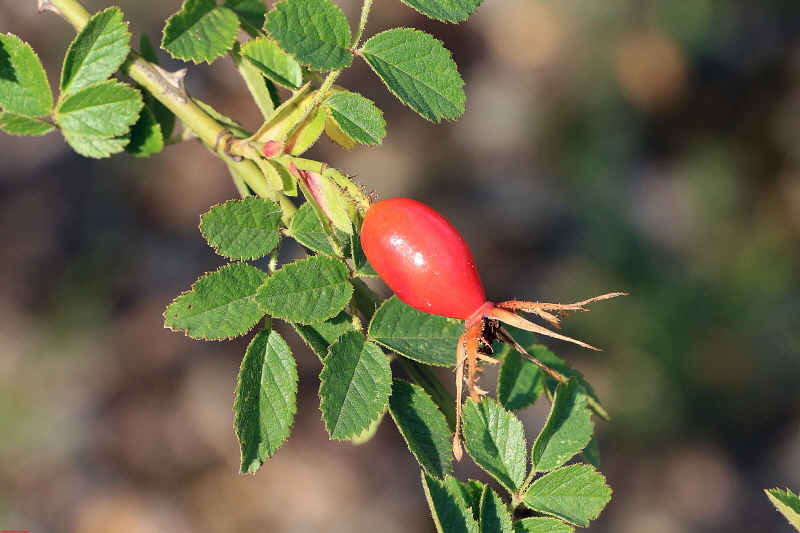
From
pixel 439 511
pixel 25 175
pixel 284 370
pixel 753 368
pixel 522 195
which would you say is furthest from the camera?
pixel 522 195

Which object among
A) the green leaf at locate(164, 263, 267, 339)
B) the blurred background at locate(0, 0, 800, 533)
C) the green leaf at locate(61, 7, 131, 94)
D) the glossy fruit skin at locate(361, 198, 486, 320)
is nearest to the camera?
the glossy fruit skin at locate(361, 198, 486, 320)

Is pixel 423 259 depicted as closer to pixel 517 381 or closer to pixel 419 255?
pixel 419 255

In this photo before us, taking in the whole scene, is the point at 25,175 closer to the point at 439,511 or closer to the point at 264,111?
the point at 264,111

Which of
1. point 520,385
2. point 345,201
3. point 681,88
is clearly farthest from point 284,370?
point 681,88

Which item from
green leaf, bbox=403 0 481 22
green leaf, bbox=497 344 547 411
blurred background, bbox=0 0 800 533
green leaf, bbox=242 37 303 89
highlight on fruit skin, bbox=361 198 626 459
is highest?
green leaf, bbox=403 0 481 22

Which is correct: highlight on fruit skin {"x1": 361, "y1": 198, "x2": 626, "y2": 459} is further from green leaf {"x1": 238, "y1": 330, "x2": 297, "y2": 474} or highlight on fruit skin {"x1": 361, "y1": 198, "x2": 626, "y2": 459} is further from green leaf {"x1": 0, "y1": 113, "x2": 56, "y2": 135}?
green leaf {"x1": 0, "y1": 113, "x2": 56, "y2": 135}

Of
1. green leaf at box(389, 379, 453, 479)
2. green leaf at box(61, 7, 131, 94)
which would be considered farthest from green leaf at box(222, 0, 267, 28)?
green leaf at box(389, 379, 453, 479)

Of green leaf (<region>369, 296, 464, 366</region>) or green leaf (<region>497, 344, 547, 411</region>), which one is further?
green leaf (<region>497, 344, 547, 411</region>)
